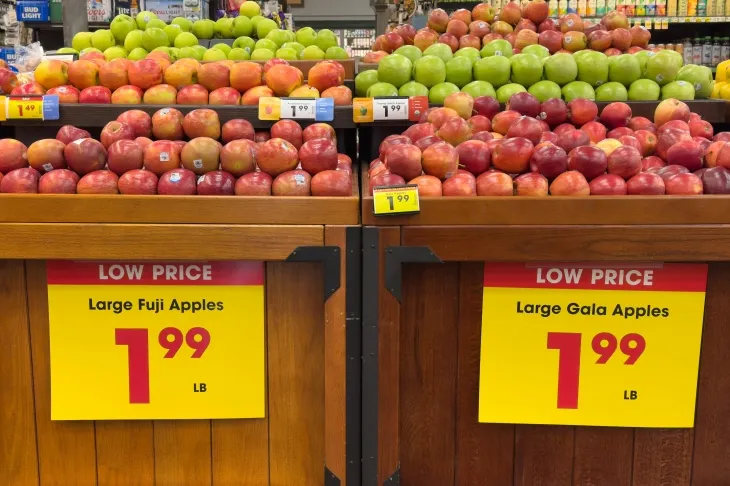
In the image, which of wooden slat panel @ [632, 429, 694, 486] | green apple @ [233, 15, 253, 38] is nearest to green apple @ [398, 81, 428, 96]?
green apple @ [233, 15, 253, 38]

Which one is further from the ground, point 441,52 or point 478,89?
point 441,52

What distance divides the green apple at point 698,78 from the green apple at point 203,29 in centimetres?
230

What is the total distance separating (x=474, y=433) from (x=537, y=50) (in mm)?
1844

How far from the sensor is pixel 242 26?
3385mm

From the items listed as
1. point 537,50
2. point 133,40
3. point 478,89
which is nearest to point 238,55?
point 133,40

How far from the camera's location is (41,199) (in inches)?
60.1

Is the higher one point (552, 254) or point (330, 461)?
point (552, 254)

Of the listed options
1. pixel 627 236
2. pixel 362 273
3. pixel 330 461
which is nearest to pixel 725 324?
pixel 627 236

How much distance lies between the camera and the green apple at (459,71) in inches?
107

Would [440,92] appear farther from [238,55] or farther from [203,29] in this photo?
[203,29]

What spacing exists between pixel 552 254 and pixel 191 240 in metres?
0.85

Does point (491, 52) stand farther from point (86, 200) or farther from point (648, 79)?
point (86, 200)

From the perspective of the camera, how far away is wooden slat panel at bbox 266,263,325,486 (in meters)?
1.59

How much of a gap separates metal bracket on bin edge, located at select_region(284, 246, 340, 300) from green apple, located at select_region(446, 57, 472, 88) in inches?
58.4
